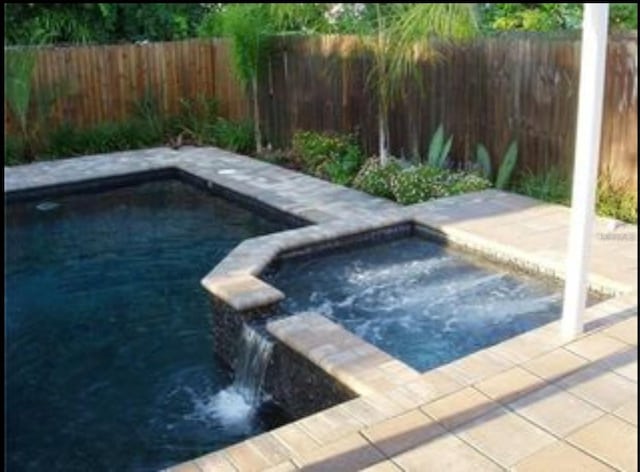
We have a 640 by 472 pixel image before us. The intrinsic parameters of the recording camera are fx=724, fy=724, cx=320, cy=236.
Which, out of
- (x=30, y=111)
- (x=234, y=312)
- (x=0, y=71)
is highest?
(x=0, y=71)

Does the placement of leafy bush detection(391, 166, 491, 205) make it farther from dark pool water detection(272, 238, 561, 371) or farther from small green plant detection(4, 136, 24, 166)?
small green plant detection(4, 136, 24, 166)

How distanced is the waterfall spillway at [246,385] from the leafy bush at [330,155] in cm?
409

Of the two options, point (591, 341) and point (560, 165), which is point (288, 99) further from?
point (591, 341)

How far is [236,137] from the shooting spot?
10.5 metres

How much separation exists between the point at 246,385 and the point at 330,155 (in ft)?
16.5

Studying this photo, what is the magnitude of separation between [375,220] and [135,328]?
87.4 inches

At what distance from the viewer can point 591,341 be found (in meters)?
3.61

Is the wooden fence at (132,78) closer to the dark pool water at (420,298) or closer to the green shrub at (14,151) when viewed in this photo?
the green shrub at (14,151)

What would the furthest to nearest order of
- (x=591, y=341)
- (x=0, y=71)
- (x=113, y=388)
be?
(x=113, y=388), (x=591, y=341), (x=0, y=71)

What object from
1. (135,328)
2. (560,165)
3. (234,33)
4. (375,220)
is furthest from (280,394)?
(234,33)

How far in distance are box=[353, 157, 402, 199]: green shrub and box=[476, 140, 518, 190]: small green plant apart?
844 millimetres

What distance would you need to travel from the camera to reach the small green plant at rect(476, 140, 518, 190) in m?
7.13

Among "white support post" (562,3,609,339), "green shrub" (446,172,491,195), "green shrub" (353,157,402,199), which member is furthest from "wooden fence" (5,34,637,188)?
"white support post" (562,3,609,339)

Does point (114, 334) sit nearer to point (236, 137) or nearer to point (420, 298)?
point (420, 298)
